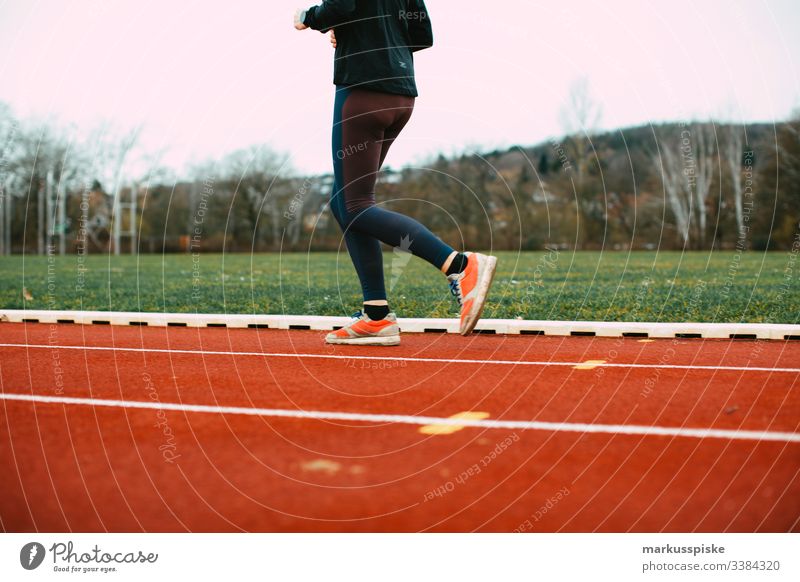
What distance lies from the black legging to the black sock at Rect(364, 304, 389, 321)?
57 millimetres

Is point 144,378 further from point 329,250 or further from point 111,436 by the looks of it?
point 329,250

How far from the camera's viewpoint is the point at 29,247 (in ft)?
177

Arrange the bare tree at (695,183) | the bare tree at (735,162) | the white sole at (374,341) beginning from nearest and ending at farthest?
the white sole at (374,341), the bare tree at (735,162), the bare tree at (695,183)

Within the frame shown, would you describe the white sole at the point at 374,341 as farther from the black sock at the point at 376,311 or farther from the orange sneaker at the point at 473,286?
the orange sneaker at the point at 473,286

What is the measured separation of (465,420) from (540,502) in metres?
0.80

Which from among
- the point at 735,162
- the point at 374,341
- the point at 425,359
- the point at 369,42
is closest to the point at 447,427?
the point at 425,359

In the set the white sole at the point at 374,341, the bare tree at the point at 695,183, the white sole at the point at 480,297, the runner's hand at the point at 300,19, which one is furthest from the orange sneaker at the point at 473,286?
the bare tree at the point at 695,183

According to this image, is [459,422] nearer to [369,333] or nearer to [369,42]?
[369,333]

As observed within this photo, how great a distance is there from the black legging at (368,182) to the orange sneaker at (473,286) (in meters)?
0.17

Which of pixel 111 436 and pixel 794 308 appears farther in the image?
pixel 794 308

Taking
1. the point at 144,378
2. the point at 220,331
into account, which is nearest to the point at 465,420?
the point at 144,378

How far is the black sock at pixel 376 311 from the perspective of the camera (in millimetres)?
4758

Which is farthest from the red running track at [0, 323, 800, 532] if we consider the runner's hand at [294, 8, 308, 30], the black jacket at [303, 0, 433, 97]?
the runner's hand at [294, 8, 308, 30]

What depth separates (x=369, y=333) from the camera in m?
4.75
